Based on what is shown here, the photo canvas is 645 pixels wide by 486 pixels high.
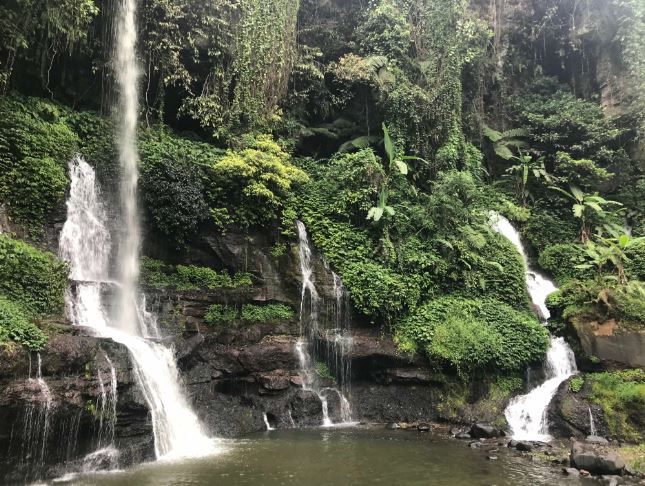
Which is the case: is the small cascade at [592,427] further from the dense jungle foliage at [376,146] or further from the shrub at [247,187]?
the shrub at [247,187]

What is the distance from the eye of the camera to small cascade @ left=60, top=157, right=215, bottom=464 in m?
9.41

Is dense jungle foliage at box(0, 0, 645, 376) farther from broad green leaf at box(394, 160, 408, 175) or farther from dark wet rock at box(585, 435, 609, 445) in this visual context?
dark wet rock at box(585, 435, 609, 445)

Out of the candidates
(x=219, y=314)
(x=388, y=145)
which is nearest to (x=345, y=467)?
(x=219, y=314)

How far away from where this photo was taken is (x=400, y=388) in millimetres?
13258

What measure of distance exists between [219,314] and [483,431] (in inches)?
298

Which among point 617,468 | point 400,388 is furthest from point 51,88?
point 617,468

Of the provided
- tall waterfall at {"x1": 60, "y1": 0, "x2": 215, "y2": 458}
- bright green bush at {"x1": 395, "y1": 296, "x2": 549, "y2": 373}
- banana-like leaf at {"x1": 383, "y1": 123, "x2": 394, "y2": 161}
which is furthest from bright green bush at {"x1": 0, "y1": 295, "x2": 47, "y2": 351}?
banana-like leaf at {"x1": 383, "y1": 123, "x2": 394, "y2": 161}

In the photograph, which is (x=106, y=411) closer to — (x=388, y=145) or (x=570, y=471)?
(x=570, y=471)

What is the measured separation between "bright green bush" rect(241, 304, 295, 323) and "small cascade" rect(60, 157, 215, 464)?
255 cm

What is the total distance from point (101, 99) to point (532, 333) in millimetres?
15865

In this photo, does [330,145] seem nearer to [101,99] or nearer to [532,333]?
[101,99]

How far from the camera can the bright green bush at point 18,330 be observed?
26.7 ft

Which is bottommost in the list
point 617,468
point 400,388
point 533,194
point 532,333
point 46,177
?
point 617,468

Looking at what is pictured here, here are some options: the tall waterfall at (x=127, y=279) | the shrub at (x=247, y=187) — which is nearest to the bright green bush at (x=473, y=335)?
the shrub at (x=247, y=187)
